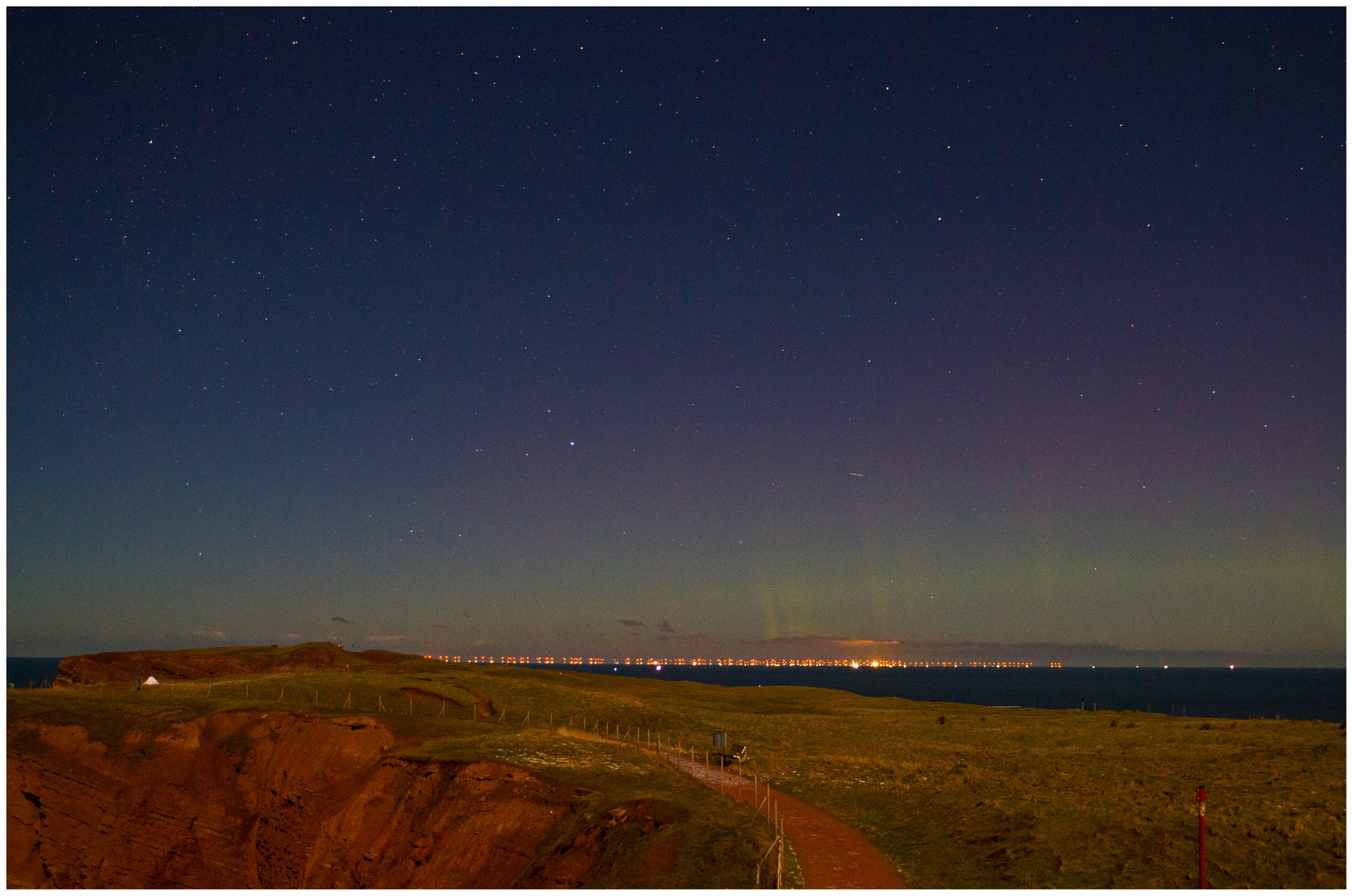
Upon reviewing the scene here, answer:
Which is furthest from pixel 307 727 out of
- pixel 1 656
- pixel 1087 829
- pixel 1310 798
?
pixel 1310 798

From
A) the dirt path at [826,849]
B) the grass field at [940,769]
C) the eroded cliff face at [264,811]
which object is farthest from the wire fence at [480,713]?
the eroded cliff face at [264,811]

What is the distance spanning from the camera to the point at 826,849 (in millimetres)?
25906

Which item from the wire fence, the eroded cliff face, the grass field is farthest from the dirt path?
the eroded cliff face

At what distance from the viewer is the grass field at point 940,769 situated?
23453mm

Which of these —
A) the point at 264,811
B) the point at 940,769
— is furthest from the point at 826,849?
the point at 264,811

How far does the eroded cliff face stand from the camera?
31.1 metres

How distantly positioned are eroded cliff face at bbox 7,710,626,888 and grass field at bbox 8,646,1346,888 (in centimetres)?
187

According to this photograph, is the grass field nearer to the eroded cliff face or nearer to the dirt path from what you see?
the dirt path

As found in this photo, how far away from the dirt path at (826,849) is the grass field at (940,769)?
0.89 meters

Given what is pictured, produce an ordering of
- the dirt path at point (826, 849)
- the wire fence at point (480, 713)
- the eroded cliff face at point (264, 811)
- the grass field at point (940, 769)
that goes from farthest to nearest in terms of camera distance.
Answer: the wire fence at point (480, 713), the eroded cliff face at point (264, 811), the grass field at point (940, 769), the dirt path at point (826, 849)

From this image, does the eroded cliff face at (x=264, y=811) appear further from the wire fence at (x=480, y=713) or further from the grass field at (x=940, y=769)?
the wire fence at (x=480, y=713)

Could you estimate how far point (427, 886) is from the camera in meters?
30.0

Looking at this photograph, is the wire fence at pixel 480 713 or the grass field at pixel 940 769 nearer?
the grass field at pixel 940 769

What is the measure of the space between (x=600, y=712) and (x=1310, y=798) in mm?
43194
